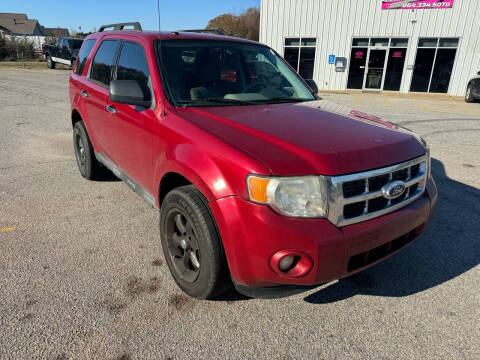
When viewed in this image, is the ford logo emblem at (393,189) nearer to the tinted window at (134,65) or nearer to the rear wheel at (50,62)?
the tinted window at (134,65)

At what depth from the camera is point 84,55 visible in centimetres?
463

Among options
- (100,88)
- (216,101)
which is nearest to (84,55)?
(100,88)

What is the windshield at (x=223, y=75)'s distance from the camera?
2.87 meters

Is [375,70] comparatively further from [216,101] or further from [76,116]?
[216,101]

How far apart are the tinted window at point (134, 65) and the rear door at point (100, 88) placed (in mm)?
238

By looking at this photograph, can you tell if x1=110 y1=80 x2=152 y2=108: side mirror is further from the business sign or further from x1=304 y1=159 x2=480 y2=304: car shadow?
the business sign

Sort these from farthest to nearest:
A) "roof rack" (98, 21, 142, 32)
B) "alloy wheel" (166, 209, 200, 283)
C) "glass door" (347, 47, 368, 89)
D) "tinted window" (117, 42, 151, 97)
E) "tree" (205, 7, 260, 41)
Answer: "tree" (205, 7, 260, 41)
"glass door" (347, 47, 368, 89)
"roof rack" (98, 21, 142, 32)
"tinted window" (117, 42, 151, 97)
"alloy wheel" (166, 209, 200, 283)

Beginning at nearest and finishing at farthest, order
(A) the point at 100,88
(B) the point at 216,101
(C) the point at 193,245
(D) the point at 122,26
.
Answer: (C) the point at 193,245
(B) the point at 216,101
(A) the point at 100,88
(D) the point at 122,26

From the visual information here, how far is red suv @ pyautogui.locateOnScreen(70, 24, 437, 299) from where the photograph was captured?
194cm

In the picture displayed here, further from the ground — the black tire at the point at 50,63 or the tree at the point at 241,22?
the tree at the point at 241,22

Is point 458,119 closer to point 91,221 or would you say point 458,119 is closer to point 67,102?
point 91,221

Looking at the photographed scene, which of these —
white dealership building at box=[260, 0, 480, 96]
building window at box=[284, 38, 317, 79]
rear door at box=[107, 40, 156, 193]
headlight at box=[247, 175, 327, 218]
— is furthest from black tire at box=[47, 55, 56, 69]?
headlight at box=[247, 175, 327, 218]

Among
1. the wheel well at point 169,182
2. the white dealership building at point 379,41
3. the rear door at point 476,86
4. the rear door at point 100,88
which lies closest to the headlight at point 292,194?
the wheel well at point 169,182

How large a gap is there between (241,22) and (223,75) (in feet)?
229
